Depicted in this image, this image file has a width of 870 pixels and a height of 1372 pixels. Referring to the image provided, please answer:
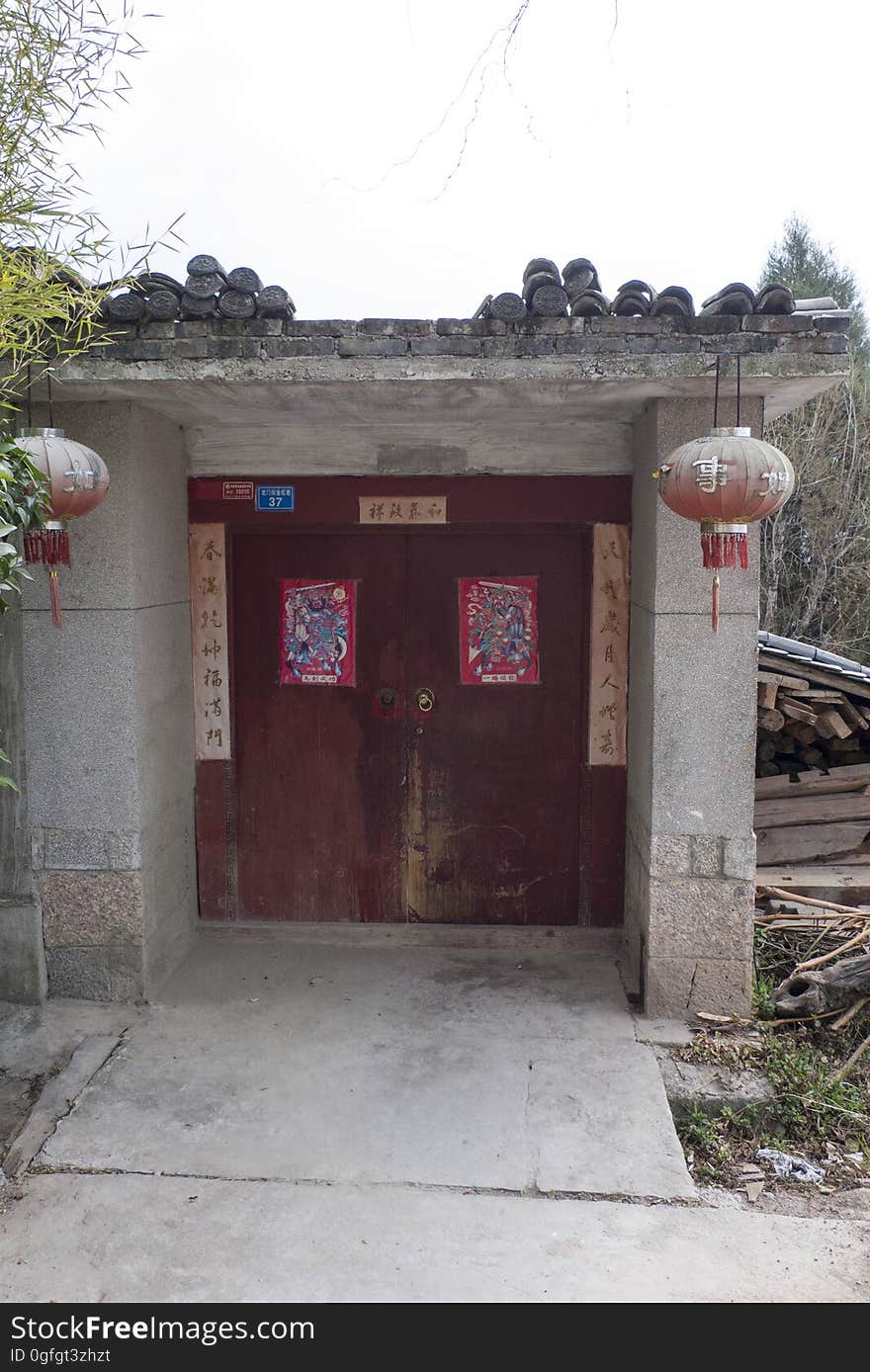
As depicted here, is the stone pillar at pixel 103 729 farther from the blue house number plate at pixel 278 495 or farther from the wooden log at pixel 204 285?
the wooden log at pixel 204 285

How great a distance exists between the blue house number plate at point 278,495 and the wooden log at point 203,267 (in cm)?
156

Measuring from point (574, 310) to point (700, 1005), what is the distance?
11.0ft

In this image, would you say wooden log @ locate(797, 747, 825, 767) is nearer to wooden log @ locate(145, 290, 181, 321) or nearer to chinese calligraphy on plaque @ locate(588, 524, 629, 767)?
chinese calligraphy on plaque @ locate(588, 524, 629, 767)

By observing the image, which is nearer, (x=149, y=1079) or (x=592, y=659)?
(x=149, y=1079)

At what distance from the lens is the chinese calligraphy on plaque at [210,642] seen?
6.02m

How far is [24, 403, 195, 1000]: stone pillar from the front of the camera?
16.8 ft

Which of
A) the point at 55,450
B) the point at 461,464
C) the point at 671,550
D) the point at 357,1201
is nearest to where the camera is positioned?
the point at 357,1201

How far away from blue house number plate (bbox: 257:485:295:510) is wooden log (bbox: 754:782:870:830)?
3537 mm

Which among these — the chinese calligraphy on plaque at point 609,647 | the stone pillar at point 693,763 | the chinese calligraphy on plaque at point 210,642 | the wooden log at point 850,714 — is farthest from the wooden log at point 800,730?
the chinese calligraphy on plaque at point 210,642

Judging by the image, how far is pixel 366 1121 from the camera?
435 centimetres

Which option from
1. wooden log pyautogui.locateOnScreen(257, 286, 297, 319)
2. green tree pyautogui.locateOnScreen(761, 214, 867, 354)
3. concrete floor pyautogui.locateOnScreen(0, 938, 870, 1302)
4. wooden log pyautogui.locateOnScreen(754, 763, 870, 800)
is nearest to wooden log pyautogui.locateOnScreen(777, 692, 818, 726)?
wooden log pyautogui.locateOnScreen(754, 763, 870, 800)

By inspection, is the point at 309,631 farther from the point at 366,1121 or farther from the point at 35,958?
the point at 366,1121

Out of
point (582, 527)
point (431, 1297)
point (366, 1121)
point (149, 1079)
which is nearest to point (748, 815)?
point (582, 527)

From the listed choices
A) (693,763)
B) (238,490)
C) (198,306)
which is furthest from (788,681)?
(198,306)
